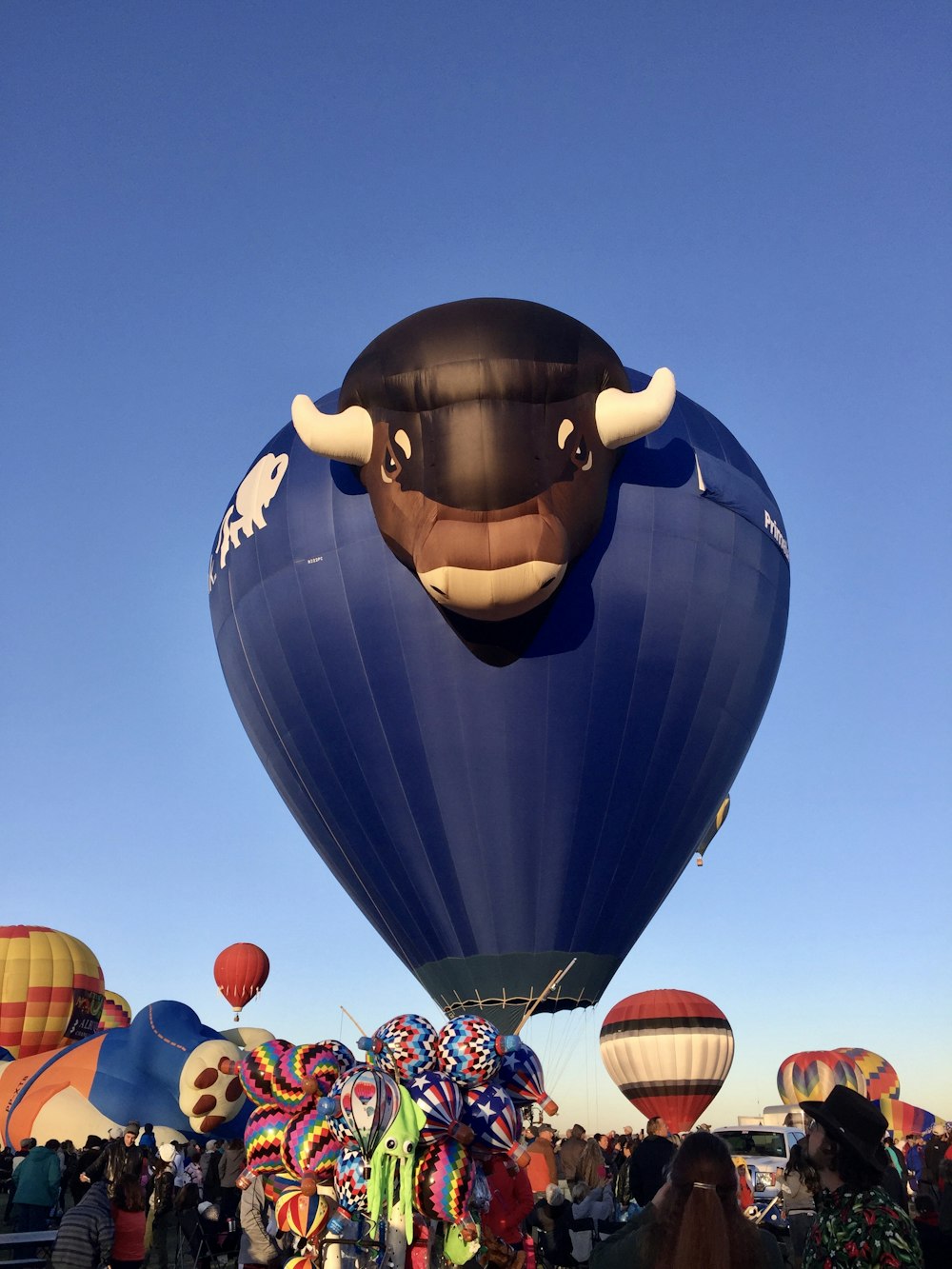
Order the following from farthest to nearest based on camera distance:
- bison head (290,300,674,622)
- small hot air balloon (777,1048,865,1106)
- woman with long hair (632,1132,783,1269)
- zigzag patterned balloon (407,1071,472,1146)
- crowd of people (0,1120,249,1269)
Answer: small hot air balloon (777,1048,865,1106), bison head (290,300,674,622), crowd of people (0,1120,249,1269), zigzag patterned balloon (407,1071,472,1146), woman with long hair (632,1132,783,1269)

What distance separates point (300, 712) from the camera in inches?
658

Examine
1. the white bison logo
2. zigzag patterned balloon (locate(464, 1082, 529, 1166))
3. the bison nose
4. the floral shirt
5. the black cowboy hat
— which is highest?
the white bison logo

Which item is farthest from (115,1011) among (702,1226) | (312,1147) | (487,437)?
(702,1226)

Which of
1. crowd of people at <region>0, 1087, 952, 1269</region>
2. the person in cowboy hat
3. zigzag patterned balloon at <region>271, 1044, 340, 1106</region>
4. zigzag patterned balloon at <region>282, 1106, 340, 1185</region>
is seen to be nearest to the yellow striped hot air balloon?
crowd of people at <region>0, 1087, 952, 1269</region>

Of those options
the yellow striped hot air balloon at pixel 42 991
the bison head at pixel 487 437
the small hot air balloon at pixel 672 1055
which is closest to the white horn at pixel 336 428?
the bison head at pixel 487 437

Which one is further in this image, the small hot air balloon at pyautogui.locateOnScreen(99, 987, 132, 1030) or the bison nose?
the small hot air balloon at pyautogui.locateOnScreen(99, 987, 132, 1030)

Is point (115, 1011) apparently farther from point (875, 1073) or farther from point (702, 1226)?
point (702, 1226)

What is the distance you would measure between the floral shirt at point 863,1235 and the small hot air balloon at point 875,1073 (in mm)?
30087

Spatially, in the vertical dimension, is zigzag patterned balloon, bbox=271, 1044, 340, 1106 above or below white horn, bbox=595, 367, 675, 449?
below

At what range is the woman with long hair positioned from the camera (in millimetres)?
2602

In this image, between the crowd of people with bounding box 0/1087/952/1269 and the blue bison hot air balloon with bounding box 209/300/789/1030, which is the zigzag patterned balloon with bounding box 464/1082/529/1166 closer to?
the crowd of people with bounding box 0/1087/952/1269

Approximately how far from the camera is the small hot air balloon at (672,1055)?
2333cm

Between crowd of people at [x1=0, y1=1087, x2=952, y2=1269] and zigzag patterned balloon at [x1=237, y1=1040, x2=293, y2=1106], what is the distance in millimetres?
473

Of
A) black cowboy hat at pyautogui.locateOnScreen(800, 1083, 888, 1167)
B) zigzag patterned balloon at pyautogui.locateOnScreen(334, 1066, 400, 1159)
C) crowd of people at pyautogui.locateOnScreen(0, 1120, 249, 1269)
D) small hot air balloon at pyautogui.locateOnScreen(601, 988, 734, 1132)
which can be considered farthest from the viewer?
small hot air balloon at pyautogui.locateOnScreen(601, 988, 734, 1132)
